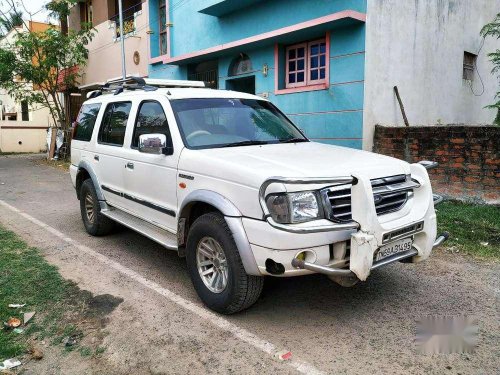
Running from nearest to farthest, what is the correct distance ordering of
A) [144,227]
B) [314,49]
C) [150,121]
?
[150,121] → [144,227] → [314,49]

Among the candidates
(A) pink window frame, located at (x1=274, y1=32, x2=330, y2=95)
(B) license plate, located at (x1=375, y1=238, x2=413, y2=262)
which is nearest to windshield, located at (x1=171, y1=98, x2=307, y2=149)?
(B) license plate, located at (x1=375, y1=238, x2=413, y2=262)

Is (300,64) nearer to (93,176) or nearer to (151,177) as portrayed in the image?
(93,176)

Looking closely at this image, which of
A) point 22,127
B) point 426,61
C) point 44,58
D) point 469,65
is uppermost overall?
point 44,58

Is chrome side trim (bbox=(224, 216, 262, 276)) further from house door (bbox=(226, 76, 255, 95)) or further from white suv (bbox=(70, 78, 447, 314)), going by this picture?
house door (bbox=(226, 76, 255, 95))

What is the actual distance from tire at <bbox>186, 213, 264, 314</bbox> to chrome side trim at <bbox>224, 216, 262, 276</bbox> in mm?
93

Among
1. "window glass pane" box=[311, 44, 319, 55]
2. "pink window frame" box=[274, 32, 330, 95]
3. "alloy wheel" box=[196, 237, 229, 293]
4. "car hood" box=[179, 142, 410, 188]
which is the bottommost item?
"alloy wheel" box=[196, 237, 229, 293]

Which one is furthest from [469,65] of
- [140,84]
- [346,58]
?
[140,84]

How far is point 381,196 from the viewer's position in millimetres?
3496

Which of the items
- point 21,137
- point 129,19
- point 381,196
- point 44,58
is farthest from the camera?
point 21,137

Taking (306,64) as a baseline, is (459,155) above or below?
below

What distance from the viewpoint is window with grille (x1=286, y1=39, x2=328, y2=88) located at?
31.2 feet

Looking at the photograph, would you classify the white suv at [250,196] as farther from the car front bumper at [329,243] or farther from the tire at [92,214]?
the tire at [92,214]

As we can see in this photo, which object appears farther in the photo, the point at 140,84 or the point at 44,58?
the point at 44,58

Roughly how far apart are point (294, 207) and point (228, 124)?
1.67 meters
